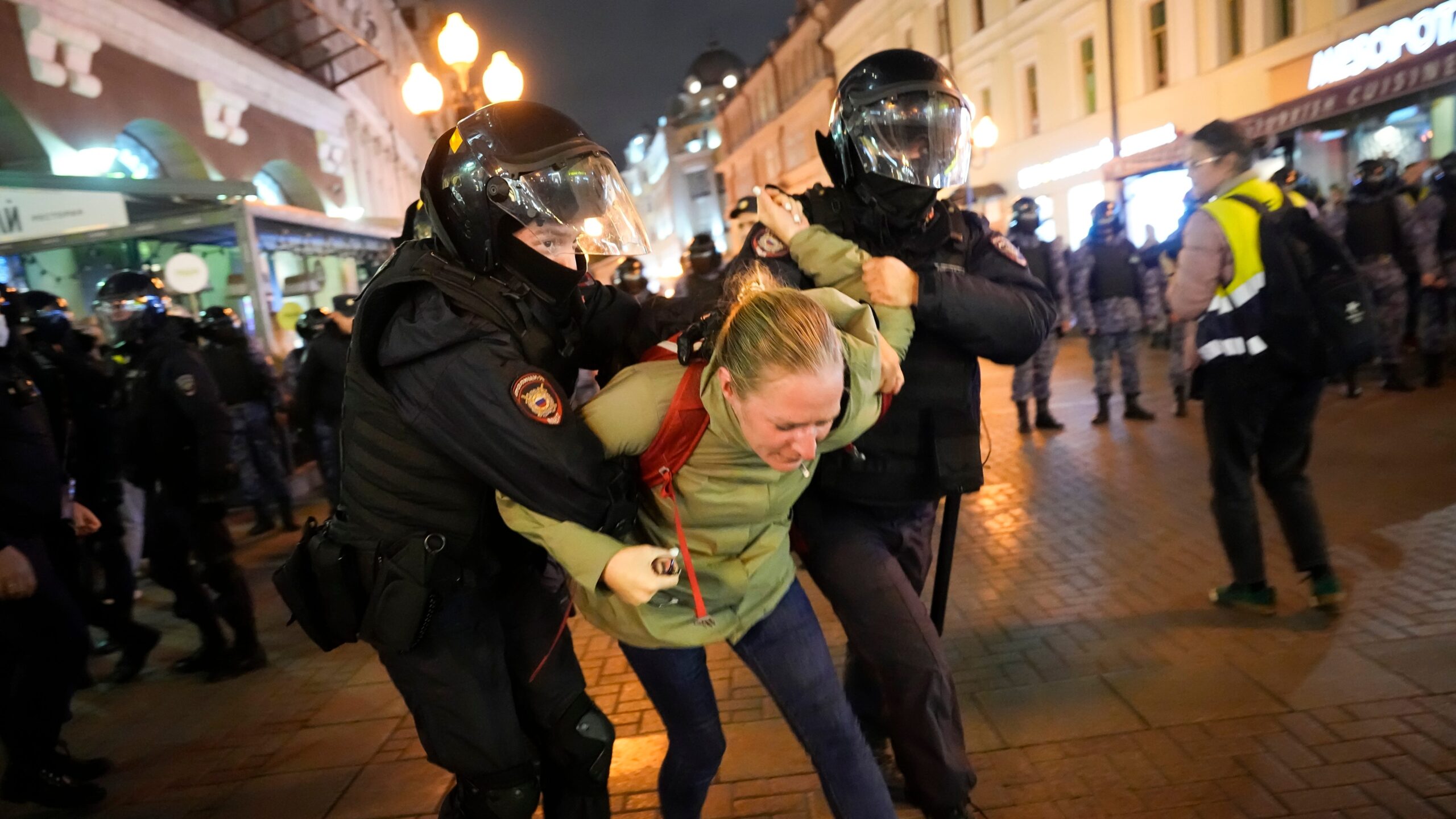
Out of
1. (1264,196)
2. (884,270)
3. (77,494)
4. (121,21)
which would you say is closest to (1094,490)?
(1264,196)

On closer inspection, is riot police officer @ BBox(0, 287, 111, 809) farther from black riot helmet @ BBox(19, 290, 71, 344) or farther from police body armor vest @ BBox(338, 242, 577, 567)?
police body armor vest @ BBox(338, 242, 577, 567)

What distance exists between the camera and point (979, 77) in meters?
25.8

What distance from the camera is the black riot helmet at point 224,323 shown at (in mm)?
6563

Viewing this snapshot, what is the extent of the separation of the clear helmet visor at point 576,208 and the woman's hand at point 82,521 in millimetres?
3237

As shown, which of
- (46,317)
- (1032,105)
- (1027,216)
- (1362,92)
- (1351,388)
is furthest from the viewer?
(1032,105)

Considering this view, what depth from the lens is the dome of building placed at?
233 feet

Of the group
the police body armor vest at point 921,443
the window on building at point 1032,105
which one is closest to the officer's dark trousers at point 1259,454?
the police body armor vest at point 921,443

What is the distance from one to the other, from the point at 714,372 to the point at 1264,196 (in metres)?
2.94

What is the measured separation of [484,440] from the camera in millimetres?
1744

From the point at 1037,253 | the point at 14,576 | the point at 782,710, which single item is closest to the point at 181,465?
the point at 14,576

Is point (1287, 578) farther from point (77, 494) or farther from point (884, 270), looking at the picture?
point (77, 494)

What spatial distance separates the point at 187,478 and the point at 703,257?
3.95m

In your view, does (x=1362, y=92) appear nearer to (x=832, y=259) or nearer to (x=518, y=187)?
(x=832, y=259)

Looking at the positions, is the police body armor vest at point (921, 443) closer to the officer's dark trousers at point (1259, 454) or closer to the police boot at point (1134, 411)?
the officer's dark trousers at point (1259, 454)
